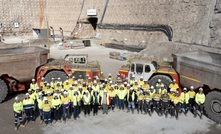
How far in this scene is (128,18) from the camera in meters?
29.2

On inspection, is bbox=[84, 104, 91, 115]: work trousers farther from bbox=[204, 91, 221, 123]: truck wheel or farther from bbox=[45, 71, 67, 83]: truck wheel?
bbox=[204, 91, 221, 123]: truck wheel

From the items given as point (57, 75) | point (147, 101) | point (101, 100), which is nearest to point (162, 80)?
point (147, 101)

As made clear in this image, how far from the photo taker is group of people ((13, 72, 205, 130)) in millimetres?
9812

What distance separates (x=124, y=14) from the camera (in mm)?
29938

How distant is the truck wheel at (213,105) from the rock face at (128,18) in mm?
7538

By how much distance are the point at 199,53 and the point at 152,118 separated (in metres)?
5.18

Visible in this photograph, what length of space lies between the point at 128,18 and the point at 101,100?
65.7 feet

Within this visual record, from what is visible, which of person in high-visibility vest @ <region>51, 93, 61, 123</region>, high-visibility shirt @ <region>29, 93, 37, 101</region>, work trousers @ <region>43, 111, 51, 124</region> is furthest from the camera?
high-visibility shirt @ <region>29, 93, 37, 101</region>

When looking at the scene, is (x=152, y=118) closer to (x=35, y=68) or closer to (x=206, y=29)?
(x=35, y=68)

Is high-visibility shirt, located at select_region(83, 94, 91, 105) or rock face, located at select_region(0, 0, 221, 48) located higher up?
rock face, located at select_region(0, 0, 221, 48)

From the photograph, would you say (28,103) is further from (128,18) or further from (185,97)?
(128,18)

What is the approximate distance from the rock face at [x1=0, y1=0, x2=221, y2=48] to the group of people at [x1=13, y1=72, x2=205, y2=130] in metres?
7.83

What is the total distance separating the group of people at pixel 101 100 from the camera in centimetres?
981

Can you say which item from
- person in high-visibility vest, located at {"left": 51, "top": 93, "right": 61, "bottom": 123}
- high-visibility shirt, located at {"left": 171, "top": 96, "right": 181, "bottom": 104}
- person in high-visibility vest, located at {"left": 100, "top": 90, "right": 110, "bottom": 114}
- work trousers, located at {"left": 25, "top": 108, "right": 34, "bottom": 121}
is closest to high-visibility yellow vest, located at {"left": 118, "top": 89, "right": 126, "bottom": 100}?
person in high-visibility vest, located at {"left": 100, "top": 90, "right": 110, "bottom": 114}
